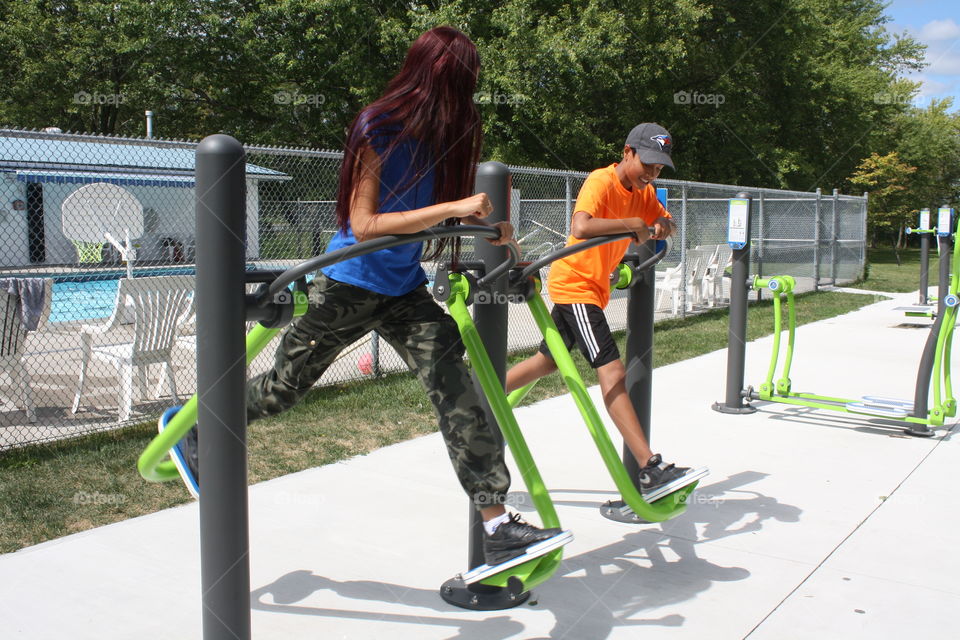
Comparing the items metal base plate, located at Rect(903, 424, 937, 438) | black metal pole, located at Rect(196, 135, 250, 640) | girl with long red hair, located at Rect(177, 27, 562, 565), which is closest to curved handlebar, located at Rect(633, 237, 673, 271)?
girl with long red hair, located at Rect(177, 27, 562, 565)

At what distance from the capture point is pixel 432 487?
4.30 m

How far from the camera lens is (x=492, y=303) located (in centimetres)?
277

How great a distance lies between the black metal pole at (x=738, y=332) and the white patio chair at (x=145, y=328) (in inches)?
→ 154

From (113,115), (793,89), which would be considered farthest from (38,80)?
A: (793,89)

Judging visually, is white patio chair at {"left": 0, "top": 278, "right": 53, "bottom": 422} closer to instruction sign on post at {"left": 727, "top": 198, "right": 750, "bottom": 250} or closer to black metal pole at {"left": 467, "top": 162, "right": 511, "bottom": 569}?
black metal pole at {"left": 467, "top": 162, "right": 511, "bottom": 569}

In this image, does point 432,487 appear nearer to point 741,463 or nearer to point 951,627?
point 741,463

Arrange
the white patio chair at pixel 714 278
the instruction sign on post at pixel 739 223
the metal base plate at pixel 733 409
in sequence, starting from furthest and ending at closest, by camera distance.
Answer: the white patio chair at pixel 714 278 < the metal base plate at pixel 733 409 < the instruction sign on post at pixel 739 223

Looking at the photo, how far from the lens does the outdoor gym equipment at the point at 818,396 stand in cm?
552

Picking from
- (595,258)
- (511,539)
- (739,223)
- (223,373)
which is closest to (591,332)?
(595,258)

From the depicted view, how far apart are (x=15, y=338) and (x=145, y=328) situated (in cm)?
79

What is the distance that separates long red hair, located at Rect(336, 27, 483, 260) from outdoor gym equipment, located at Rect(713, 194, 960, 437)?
3.65 m

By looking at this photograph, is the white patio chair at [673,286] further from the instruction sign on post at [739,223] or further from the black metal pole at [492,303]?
the black metal pole at [492,303]

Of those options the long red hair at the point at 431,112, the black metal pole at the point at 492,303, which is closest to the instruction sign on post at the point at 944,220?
the black metal pole at the point at 492,303

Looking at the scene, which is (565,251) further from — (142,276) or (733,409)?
(142,276)
